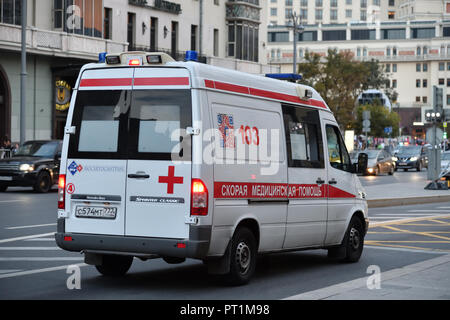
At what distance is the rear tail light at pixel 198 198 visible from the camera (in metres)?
9.27

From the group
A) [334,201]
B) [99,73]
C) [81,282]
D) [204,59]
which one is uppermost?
[204,59]

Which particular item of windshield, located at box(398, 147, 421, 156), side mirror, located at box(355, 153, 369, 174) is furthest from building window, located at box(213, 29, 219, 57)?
side mirror, located at box(355, 153, 369, 174)

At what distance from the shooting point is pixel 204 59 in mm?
54094

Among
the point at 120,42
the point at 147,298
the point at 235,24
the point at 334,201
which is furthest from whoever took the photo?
the point at 235,24

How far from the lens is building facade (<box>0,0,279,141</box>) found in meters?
41.0

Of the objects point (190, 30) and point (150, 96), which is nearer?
point (150, 96)

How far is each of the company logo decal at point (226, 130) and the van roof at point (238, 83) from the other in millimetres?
314

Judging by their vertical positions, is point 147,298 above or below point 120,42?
below

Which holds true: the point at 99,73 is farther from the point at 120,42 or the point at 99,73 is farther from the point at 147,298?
the point at 120,42

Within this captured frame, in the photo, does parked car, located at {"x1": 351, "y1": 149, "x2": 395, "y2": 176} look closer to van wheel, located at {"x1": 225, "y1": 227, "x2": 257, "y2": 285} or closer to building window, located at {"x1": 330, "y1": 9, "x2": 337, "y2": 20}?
van wheel, located at {"x1": 225, "y1": 227, "x2": 257, "y2": 285}

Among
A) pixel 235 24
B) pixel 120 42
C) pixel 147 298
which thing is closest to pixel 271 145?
pixel 147 298

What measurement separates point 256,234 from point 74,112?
252cm

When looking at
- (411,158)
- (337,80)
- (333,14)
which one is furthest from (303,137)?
(333,14)

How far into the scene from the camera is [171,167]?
939 cm
